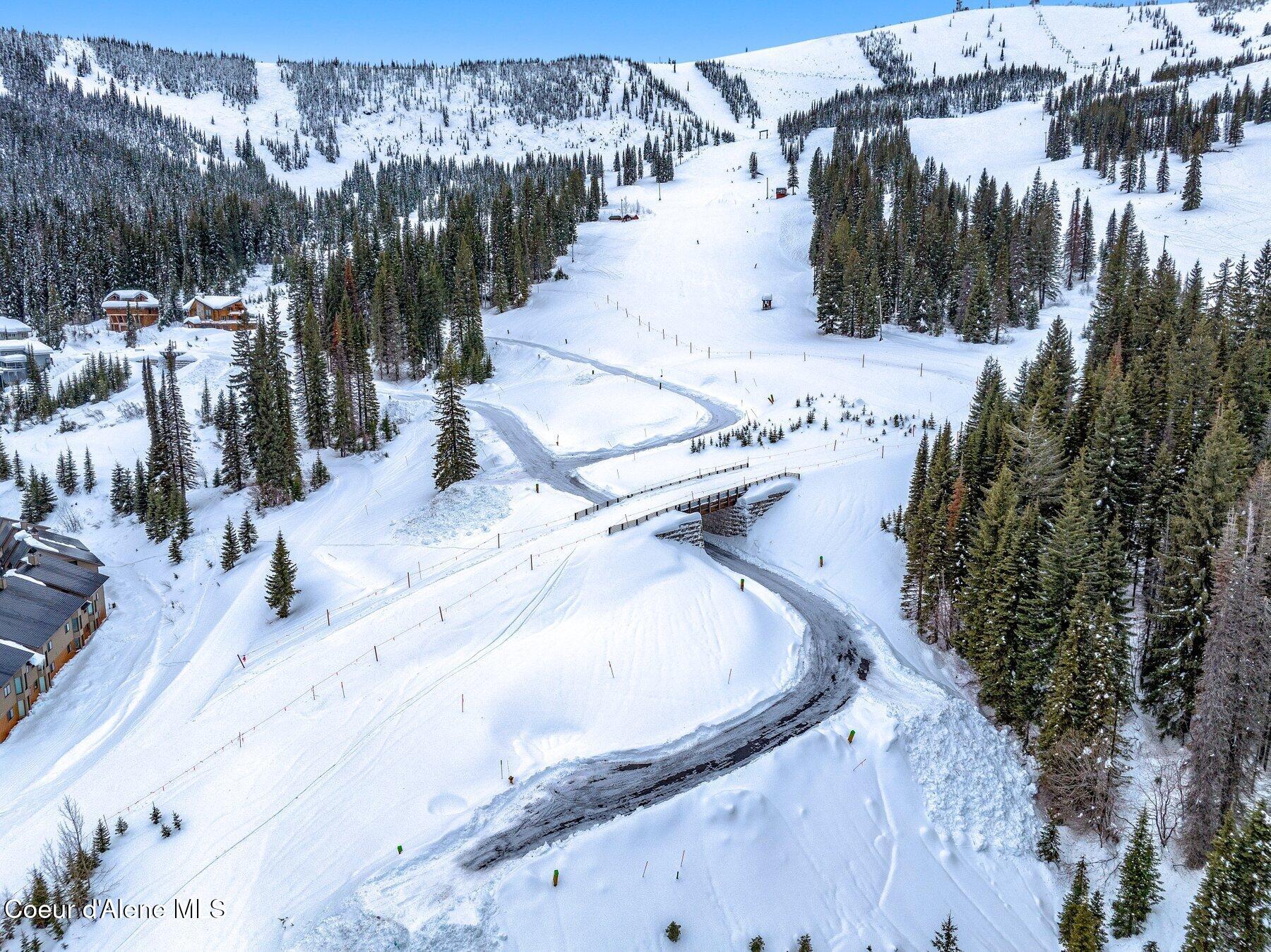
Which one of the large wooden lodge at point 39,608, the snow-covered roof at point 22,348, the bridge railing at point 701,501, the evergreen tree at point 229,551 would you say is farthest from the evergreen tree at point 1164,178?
the snow-covered roof at point 22,348

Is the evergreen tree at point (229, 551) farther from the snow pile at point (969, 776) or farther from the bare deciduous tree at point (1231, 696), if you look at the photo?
the bare deciduous tree at point (1231, 696)

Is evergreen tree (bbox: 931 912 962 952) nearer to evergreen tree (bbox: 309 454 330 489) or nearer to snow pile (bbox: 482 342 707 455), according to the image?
snow pile (bbox: 482 342 707 455)

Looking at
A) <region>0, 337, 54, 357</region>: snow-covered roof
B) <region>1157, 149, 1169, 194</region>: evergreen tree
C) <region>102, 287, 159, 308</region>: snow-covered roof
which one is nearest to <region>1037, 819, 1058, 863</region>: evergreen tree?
<region>0, 337, 54, 357</region>: snow-covered roof

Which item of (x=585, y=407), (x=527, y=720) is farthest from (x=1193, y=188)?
(x=527, y=720)

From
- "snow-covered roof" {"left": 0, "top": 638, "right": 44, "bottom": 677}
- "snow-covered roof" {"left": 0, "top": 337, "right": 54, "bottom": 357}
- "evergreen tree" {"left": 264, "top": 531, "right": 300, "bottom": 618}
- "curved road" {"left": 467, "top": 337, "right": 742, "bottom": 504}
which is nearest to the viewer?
"snow-covered roof" {"left": 0, "top": 638, "right": 44, "bottom": 677}

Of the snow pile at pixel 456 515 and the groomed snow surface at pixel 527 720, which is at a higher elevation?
the snow pile at pixel 456 515

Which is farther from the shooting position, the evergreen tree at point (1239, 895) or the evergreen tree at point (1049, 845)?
the evergreen tree at point (1049, 845)
